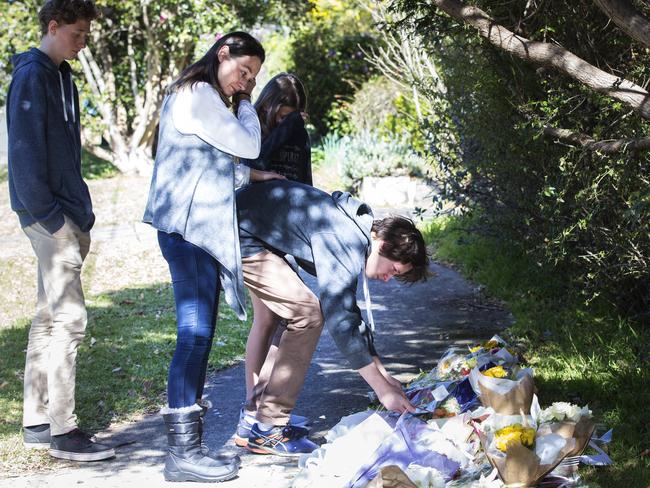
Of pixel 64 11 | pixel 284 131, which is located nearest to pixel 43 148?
pixel 64 11

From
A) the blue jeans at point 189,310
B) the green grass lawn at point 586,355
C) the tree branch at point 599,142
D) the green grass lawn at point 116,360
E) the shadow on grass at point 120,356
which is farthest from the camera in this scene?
the shadow on grass at point 120,356

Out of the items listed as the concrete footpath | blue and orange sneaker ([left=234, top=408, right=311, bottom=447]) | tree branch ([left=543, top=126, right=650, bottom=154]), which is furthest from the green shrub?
blue and orange sneaker ([left=234, top=408, right=311, bottom=447])

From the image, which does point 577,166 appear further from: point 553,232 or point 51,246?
point 51,246

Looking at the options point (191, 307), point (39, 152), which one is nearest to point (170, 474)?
point (191, 307)

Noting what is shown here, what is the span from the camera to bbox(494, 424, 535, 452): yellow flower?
10.5 ft

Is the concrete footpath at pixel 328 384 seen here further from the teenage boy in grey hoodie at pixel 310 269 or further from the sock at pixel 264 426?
the teenage boy in grey hoodie at pixel 310 269

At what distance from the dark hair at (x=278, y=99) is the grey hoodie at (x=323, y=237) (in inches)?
34.0

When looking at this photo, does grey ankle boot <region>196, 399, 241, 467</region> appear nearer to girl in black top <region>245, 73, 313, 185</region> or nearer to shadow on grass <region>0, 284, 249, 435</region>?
shadow on grass <region>0, 284, 249, 435</region>

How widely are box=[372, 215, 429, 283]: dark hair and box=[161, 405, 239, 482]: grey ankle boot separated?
3.43 feet

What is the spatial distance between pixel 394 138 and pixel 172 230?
10.5 meters

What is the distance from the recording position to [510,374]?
384 cm

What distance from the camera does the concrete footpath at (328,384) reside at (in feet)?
12.7

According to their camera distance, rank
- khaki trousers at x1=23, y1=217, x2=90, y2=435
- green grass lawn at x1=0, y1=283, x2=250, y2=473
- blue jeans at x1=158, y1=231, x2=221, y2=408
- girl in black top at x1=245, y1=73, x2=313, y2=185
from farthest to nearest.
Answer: green grass lawn at x1=0, y1=283, x2=250, y2=473 → girl in black top at x1=245, y1=73, x2=313, y2=185 → khaki trousers at x1=23, y1=217, x2=90, y2=435 → blue jeans at x1=158, y1=231, x2=221, y2=408

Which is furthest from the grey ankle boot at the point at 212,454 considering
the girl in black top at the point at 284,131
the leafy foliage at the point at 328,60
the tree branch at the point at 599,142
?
the leafy foliage at the point at 328,60
